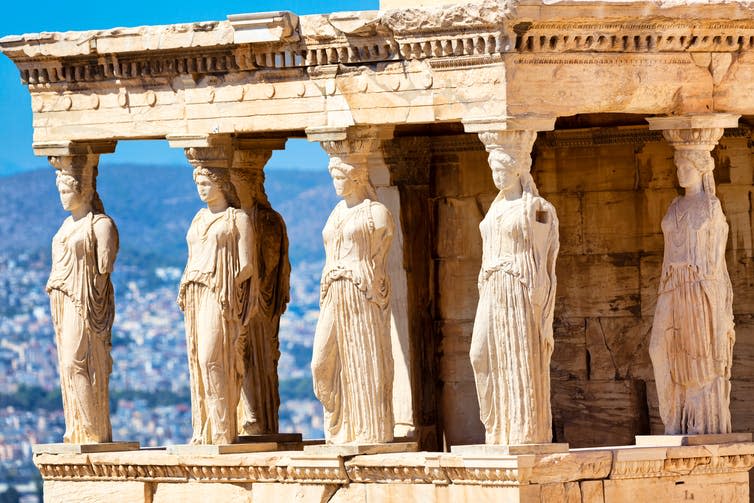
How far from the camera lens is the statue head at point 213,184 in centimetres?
2969

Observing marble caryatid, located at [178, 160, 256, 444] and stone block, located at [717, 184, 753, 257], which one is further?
stone block, located at [717, 184, 753, 257]

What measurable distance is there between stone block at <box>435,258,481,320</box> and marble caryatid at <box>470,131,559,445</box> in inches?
152

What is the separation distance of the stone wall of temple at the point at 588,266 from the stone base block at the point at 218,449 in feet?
7.32

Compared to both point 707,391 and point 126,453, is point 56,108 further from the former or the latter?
point 707,391

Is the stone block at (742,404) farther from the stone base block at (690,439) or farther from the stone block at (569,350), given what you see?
the stone base block at (690,439)

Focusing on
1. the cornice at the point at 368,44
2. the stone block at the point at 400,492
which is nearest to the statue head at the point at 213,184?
the cornice at the point at 368,44

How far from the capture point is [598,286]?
31516mm

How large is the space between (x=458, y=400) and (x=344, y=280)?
11.6 feet

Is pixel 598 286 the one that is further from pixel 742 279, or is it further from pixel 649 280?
pixel 742 279

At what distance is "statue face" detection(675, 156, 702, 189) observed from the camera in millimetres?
28672

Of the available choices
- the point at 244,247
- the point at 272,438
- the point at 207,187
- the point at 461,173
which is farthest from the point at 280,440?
the point at 461,173

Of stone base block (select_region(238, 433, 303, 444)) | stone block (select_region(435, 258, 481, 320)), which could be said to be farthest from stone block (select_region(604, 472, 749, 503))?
stone base block (select_region(238, 433, 303, 444))

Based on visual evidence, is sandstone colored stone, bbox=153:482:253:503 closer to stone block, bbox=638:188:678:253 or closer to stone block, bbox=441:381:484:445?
stone block, bbox=441:381:484:445

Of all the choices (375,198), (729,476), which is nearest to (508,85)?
(375,198)
